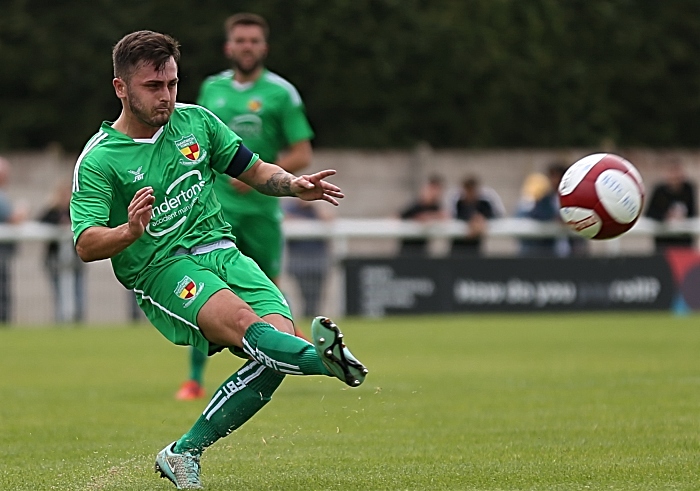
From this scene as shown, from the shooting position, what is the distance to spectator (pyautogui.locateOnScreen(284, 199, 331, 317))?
68.6 ft

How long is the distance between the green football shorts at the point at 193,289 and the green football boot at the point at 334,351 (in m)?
0.70

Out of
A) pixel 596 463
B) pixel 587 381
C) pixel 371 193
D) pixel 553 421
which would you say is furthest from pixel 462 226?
pixel 596 463

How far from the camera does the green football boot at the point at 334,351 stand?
19.6ft

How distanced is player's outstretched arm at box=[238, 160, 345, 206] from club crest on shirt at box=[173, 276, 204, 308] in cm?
67

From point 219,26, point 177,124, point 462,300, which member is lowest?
point 462,300

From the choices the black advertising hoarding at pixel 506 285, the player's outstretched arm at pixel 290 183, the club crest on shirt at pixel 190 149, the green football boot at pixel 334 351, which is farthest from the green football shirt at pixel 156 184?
A: the black advertising hoarding at pixel 506 285

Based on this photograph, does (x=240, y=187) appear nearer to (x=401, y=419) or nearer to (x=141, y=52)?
(x=401, y=419)

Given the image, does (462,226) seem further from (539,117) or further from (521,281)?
(539,117)

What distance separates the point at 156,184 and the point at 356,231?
50.9 feet

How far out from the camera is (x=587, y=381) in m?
11.6

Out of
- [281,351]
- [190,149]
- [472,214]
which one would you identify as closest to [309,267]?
[472,214]

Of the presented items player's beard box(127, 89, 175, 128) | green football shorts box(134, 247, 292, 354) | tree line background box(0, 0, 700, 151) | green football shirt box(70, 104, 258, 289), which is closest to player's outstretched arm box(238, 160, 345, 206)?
green football shirt box(70, 104, 258, 289)

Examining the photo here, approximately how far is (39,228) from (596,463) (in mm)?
15233

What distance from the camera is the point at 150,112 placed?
6.70m
